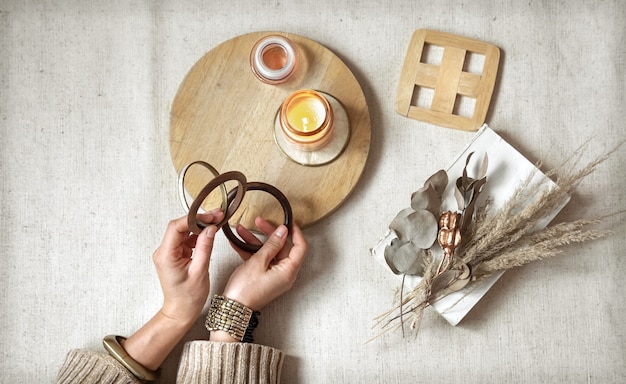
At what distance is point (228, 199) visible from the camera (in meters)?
0.92

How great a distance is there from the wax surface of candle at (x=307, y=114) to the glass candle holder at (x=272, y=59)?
0.06 m

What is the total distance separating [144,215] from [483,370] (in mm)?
654

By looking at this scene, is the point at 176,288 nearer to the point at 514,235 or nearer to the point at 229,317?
the point at 229,317

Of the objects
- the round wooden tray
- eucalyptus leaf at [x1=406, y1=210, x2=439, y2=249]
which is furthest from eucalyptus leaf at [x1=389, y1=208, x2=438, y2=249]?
the round wooden tray

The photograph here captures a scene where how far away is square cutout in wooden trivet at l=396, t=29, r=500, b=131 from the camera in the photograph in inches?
40.9

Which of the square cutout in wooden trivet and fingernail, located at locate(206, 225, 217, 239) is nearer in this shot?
fingernail, located at locate(206, 225, 217, 239)

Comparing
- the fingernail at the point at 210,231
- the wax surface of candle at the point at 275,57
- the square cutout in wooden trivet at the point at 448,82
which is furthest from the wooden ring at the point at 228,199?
the square cutout in wooden trivet at the point at 448,82

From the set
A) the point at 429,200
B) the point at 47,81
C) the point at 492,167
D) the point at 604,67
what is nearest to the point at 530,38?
the point at 604,67

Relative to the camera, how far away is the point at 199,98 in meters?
1.01

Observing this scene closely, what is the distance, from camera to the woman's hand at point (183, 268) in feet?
2.90

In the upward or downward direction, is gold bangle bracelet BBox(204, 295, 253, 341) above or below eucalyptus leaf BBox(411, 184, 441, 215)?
below

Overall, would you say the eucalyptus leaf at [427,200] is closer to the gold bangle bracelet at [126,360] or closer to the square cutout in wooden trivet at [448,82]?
the square cutout in wooden trivet at [448,82]

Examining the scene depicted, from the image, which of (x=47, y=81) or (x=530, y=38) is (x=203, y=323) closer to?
(x=47, y=81)

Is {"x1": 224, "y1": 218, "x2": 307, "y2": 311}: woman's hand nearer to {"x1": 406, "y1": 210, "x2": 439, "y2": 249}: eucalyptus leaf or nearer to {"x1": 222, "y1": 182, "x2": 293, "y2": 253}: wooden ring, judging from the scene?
{"x1": 222, "y1": 182, "x2": 293, "y2": 253}: wooden ring
